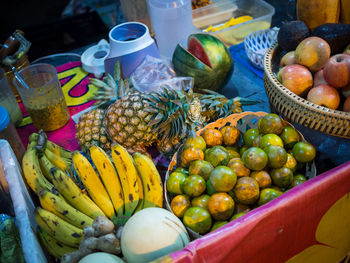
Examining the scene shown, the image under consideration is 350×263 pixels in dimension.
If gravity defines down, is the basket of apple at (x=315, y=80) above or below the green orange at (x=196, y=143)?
above

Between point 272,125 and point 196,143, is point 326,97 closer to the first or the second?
point 272,125

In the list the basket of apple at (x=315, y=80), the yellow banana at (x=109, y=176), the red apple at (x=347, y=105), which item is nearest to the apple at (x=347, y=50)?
the basket of apple at (x=315, y=80)

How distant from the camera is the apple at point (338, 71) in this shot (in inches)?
39.7

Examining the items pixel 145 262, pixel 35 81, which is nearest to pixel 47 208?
pixel 145 262

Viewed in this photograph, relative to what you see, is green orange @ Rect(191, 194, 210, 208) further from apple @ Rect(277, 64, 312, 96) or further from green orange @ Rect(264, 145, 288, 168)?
apple @ Rect(277, 64, 312, 96)

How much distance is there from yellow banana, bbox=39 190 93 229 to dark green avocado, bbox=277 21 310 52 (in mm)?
1079

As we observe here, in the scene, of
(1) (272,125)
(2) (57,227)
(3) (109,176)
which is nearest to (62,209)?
(2) (57,227)

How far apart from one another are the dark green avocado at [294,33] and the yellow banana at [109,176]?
918mm

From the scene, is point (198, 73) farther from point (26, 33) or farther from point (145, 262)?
point (26, 33)

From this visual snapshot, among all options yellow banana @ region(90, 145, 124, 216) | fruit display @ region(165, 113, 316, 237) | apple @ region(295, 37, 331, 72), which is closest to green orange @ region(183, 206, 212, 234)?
fruit display @ region(165, 113, 316, 237)

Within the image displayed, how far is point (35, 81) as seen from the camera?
145 centimetres

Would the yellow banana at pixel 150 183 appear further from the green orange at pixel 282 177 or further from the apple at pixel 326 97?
the apple at pixel 326 97

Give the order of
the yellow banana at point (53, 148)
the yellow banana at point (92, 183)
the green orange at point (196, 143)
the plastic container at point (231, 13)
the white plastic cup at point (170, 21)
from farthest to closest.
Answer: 1. the plastic container at point (231, 13)
2. the white plastic cup at point (170, 21)
3. the yellow banana at point (53, 148)
4. the green orange at point (196, 143)
5. the yellow banana at point (92, 183)

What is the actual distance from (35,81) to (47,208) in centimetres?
82
